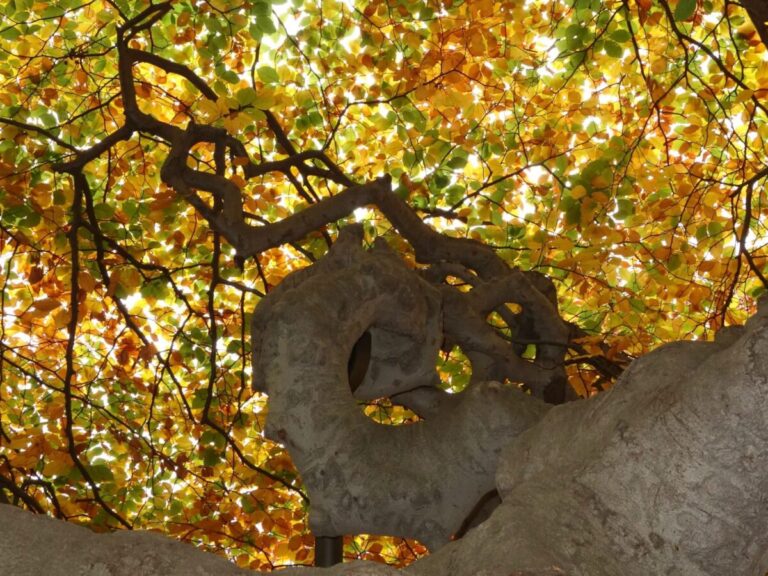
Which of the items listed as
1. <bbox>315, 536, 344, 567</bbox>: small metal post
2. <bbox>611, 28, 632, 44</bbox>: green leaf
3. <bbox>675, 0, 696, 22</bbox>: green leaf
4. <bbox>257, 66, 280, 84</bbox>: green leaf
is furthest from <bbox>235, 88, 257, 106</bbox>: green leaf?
<bbox>611, 28, 632, 44</bbox>: green leaf

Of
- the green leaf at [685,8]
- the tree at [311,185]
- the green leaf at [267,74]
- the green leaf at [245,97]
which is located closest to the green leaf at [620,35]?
the tree at [311,185]

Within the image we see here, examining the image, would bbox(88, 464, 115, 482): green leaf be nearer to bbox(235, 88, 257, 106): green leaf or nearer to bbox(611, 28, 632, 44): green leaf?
bbox(235, 88, 257, 106): green leaf

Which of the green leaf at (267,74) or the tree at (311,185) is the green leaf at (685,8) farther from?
the green leaf at (267,74)

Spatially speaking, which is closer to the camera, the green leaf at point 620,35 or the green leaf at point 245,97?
the green leaf at point 245,97

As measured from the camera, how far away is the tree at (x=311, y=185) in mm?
6242

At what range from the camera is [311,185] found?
24.6 ft

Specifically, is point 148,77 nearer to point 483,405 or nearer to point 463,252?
point 463,252

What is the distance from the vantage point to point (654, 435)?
2.00 meters

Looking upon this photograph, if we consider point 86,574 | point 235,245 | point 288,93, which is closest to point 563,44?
point 288,93

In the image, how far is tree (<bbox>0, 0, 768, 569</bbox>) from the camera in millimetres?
6242

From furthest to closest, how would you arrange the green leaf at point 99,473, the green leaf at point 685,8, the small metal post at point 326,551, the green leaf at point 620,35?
the green leaf at point 620,35 → the green leaf at point 99,473 → the green leaf at point 685,8 → the small metal post at point 326,551

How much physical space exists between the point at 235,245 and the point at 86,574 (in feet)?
7.51

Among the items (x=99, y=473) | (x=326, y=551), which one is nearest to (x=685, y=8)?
(x=326, y=551)

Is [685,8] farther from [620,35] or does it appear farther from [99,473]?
[99,473]
